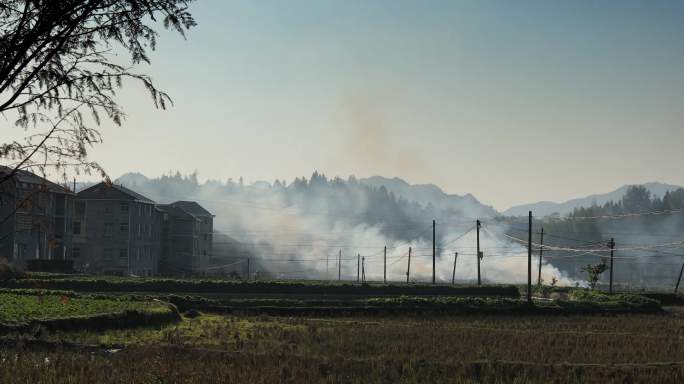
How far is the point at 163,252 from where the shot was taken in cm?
10962

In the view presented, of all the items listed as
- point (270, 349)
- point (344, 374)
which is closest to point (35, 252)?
point (270, 349)

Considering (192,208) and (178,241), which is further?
(192,208)

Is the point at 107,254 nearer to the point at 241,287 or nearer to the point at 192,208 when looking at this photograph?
the point at 192,208

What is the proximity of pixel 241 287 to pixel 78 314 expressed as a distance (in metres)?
30.2

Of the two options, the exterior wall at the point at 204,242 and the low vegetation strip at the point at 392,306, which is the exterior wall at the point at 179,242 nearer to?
the exterior wall at the point at 204,242

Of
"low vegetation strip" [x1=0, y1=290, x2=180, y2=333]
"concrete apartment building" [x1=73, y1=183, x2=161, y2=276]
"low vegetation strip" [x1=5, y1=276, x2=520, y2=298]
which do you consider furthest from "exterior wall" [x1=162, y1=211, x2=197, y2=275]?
"low vegetation strip" [x1=0, y1=290, x2=180, y2=333]

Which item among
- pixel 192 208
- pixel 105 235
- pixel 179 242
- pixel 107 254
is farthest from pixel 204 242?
pixel 105 235

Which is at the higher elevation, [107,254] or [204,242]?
[204,242]

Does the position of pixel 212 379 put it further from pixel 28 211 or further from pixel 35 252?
pixel 35 252

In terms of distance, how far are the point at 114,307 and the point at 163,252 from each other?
74.0 metres

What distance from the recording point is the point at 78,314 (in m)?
32.9

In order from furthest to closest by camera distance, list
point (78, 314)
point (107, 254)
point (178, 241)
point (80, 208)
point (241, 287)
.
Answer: point (178, 241)
point (80, 208)
point (107, 254)
point (241, 287)
point (78, 314)

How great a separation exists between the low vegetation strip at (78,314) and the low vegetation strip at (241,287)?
1500cm

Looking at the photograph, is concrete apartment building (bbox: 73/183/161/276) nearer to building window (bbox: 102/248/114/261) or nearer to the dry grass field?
building window (bbox: 102/248/114/261)
